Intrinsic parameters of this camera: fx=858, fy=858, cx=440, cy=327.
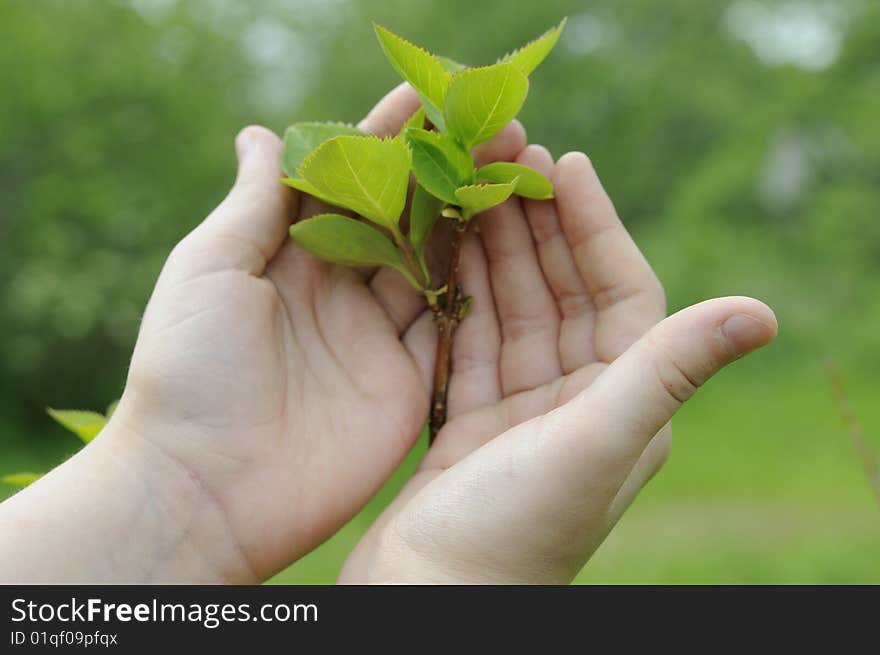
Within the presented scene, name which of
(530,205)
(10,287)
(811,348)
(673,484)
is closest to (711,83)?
(811,348)

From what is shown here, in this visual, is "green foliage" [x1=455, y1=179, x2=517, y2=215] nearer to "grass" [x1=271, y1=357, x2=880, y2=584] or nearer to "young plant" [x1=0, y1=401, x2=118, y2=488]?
"young plant" [x1=0, y1=401, x2=118, y2=488]

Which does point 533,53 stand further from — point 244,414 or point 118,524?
point 118,524

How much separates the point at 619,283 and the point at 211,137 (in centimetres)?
440

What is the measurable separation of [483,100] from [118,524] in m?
0.71

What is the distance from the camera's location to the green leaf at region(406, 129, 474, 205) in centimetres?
112

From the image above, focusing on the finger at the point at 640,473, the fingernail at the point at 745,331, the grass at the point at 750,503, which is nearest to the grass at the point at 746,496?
the grass at the point at 750,503

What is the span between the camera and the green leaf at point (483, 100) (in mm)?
1080

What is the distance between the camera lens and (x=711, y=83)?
7.66 metres

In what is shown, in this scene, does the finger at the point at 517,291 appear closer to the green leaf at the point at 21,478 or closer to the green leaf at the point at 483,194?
the green leaf at the point at 483,194

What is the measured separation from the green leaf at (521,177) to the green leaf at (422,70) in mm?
94

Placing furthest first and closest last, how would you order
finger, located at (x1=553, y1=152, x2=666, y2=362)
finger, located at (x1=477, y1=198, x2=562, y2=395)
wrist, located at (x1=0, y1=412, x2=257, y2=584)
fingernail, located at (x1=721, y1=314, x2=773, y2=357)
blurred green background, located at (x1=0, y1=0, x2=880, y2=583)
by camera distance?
blurred green background, located at (x1=0, y1=0, x2=880, y2=583) < finger, located at (x1=477, y1=198, x2=562, y2=395) < finger, located at (x1=553, y1=152, x2=666, y2=362) < wrist, located at (x1=0, y1=412, x2=257, y2=584) < fingernail, located at (x1=721, y1=314, x2=773, y2=357)

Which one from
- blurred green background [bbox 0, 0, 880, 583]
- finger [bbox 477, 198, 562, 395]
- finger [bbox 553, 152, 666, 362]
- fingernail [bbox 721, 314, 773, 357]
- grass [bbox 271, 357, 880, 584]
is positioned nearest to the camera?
fingernail [bbox 721, 314, 773, 357]

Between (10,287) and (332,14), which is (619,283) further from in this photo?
(332,14)

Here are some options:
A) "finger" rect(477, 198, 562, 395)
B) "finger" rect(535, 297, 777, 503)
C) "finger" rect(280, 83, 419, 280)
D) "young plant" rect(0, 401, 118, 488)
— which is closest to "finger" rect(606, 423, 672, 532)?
"finger" rect(535, 297, 777, 503)
